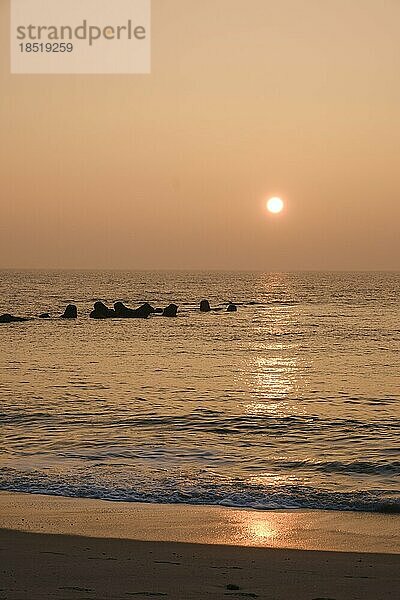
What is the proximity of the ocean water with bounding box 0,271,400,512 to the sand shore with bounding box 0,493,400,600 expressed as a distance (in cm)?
95

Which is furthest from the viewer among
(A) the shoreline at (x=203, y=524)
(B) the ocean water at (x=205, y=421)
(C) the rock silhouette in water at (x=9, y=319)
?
(C) the rock silhouette in water at (x=9, y=319)

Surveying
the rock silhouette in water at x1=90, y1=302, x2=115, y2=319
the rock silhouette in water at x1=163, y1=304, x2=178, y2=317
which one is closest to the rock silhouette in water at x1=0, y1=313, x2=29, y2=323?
the rock silhouette in water at x1=90, y1=302, x2=115, y2=319

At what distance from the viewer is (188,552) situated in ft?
29.5

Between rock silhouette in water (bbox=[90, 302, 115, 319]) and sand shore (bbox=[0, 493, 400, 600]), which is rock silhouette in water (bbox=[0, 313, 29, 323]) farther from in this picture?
sand shore (bbox=[0, 493, 400, 600])

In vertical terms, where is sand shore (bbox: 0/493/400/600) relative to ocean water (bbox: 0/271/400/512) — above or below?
above

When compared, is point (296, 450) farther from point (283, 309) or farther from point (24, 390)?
point (283, 309)

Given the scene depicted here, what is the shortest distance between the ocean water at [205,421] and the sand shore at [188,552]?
95 cm

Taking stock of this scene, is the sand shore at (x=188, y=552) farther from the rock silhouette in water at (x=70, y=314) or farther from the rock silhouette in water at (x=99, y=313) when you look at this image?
the rock silhouette in water at (x=99, y=313)

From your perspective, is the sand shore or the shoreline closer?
the sand shore

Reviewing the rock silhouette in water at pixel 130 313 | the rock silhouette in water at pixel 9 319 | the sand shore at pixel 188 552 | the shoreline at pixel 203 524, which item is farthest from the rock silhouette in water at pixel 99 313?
the sand shore at pixel 188 552

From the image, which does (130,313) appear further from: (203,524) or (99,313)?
(203,524)

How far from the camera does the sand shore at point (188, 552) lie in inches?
297

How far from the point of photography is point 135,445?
16547 millimetres

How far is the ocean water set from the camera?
12953 millimetres
